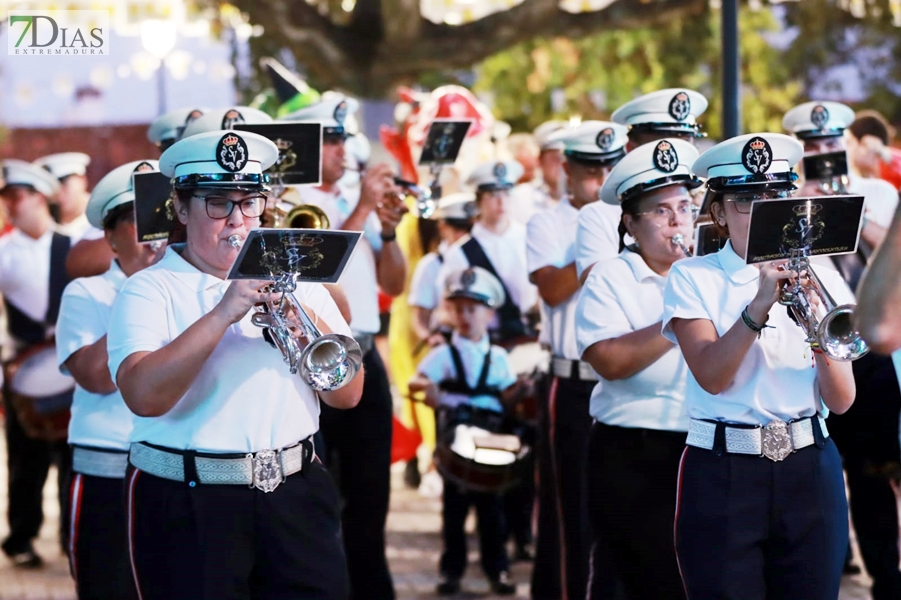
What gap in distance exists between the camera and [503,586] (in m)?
8.27

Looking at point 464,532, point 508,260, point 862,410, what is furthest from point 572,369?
point 508,260

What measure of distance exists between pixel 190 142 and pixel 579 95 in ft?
59.1

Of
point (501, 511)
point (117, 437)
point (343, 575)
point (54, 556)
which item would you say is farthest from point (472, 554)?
point (343, 575)

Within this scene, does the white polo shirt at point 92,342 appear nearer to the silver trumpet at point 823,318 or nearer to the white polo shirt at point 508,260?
the silver trumpet at point 823,318

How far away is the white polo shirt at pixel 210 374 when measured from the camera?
434 cm

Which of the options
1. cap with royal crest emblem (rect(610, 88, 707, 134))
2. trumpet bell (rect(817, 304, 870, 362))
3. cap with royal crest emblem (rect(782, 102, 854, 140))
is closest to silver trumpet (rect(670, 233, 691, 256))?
cap with royal crest emblem (rect(610, 88, 707, 134))

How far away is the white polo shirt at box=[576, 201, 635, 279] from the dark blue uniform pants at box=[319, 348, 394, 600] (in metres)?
1.19

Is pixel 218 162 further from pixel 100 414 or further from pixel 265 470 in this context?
pixel 100 414

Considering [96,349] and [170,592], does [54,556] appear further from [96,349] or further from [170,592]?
[170,592]

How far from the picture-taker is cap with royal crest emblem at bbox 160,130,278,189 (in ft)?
14.4

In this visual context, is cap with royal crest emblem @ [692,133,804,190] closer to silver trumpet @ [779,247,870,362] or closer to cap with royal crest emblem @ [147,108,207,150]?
silver trumpet @ [779,247,870,362]

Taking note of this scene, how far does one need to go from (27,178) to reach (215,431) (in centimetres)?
624

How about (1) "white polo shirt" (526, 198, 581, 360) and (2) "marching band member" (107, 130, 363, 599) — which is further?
(1) "white polo shirt" (526, 198, 581, 360)

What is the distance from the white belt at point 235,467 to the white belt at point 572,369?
231 centimetres
